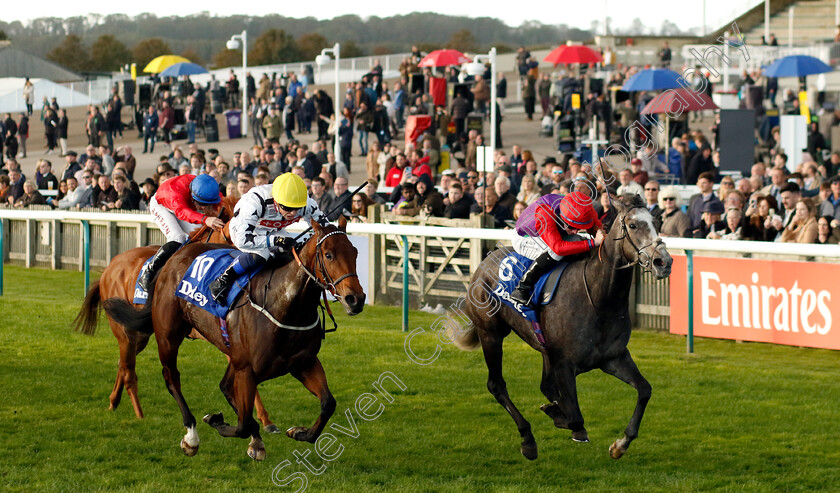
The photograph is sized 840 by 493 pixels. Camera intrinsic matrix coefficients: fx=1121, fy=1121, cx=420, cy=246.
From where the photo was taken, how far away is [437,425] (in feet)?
22.2

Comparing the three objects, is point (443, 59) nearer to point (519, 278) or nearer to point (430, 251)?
point (430, 251)

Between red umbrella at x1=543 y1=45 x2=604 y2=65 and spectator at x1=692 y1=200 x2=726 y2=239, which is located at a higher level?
red umbrella at x1=543 y1=45 x2=604 y2=65

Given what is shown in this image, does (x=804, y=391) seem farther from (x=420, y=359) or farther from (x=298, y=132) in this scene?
(x=298, y=132)

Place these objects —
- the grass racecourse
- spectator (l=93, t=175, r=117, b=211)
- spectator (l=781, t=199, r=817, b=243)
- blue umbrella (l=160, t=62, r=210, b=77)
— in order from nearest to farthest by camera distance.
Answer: the grass racecourse → spectator (l=781, t=199, r=817, b=243) → spectator (l=93, t=175, r=117, b=211) → blue umbrella (l=160, t=62, r=210, b=77)

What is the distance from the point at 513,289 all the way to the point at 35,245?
1091 cm

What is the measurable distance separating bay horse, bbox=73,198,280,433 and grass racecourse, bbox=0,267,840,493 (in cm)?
18

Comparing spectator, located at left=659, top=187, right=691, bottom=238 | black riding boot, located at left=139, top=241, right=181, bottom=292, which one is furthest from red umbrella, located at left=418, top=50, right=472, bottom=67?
black riding boot, located at left=139, top=241, right=181, bottom=292

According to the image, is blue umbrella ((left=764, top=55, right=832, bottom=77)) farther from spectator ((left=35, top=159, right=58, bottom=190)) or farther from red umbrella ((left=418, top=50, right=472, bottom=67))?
spectator ((left=35, top=159, right=58, bottom=190))

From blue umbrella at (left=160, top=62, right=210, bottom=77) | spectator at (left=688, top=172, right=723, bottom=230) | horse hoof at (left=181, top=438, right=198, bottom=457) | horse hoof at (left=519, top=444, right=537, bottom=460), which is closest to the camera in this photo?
horse hoof at (left=519, top=444, right=537, bottom=460)

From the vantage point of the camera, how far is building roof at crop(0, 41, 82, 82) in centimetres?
5675

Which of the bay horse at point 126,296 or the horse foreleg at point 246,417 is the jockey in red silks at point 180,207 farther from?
the horse foreleg at point 246,417

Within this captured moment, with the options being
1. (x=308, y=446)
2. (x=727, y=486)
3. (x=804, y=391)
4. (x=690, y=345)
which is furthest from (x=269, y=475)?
(x=690, y=345)

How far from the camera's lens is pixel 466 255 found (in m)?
10.9

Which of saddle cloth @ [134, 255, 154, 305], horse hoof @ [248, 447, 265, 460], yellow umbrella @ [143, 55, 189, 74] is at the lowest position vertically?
horse hoof @ [248, 447, 265, 460]
